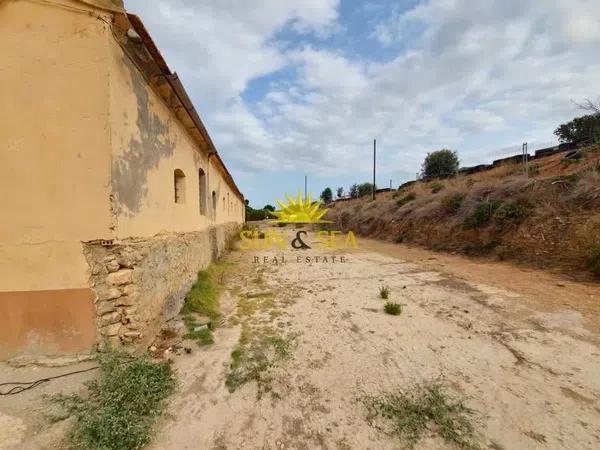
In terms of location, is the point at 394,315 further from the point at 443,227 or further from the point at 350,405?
the point at 443,227

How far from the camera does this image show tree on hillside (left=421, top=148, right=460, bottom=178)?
85.1 feet

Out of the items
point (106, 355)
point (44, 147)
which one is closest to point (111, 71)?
point (44, 147)

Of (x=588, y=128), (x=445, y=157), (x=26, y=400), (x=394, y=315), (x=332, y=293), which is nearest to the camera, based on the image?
(x=26, y=400)

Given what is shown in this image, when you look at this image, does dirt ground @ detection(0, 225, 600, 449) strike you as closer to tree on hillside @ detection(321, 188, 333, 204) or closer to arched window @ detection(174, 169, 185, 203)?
arched window @ detection(174, 169, 185, 203)

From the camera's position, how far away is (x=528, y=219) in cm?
824

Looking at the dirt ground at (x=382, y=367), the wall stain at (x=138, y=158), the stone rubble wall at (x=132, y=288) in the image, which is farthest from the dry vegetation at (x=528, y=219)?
the wall stain at (x=138, y=158)

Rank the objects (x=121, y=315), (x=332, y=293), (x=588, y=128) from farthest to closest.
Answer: (x=588, y=128)
(x=332, y=293)
(x=121, y=315)

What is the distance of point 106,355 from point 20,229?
1503 millimetres

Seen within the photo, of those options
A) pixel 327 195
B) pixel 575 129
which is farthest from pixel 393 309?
pixel 327 195

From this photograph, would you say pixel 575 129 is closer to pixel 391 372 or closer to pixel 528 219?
pixel 528 219

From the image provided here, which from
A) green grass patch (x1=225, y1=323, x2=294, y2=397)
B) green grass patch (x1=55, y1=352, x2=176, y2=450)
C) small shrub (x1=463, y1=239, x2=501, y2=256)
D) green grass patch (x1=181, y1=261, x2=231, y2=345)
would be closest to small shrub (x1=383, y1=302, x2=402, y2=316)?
green grass patch (x1=225, y1=323, x2=294, y2=397)

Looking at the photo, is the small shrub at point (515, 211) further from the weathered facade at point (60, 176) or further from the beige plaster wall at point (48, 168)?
the beige plaster wall at point (48, 168)

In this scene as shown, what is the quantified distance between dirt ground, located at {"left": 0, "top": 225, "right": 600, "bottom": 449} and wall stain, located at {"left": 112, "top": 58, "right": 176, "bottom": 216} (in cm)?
193

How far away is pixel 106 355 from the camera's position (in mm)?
2598
